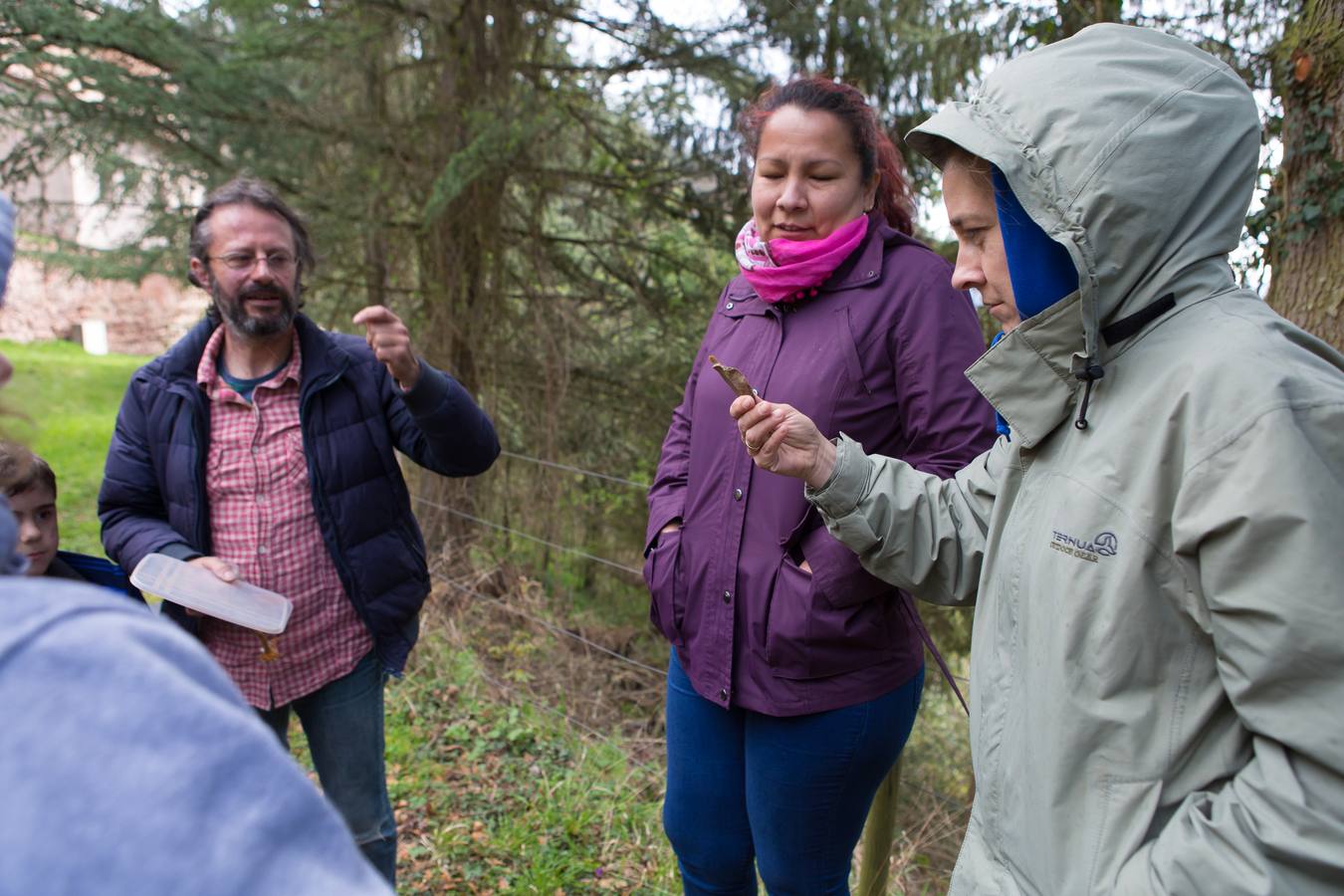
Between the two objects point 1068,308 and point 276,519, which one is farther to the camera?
point 276,519

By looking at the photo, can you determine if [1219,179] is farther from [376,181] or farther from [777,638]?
[376,181]

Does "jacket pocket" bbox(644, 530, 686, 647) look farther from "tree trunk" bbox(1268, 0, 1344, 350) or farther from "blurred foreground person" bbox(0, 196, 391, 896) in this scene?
"tree trunk" bbox(1268, 0, 1344, 350)

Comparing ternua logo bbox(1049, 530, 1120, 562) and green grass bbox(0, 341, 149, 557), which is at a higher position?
ternua logo bbox(1049, 530, 1120, 562)

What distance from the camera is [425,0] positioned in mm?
5934

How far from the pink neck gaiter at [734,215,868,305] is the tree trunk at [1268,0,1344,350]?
4.70 feet

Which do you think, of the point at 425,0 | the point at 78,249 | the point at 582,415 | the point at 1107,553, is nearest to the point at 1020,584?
the point at 1107,553

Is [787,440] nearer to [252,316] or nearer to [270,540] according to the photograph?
[270,540]

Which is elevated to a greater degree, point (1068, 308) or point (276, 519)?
point (1068, 308)

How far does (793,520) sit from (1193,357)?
90 centimetres

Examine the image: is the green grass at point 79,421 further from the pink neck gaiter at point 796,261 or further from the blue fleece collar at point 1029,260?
the blue fleece collar at point 1029,260

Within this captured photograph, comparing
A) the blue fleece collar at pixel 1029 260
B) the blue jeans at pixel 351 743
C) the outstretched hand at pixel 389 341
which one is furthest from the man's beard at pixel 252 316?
the blue fleece collar at pixel 1029 260

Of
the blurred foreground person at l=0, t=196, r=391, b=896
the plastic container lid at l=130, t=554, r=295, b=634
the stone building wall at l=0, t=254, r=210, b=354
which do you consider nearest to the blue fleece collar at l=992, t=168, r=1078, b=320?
the blurred foreground person at l=0, t=196, r=391, b=896

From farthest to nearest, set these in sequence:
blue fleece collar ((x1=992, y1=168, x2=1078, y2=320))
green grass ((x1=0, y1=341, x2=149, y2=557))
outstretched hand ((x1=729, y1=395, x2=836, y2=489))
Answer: green grass ((x1=0, y1=341, x2=149, y2=557)) < outstretched hand ((x1=729, y1=395, x2=836, y2=489)) < blue fleece collar ((x1=992, y1=168, x2=1078, y2=320))

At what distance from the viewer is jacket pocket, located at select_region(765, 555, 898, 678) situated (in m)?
1.86
